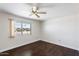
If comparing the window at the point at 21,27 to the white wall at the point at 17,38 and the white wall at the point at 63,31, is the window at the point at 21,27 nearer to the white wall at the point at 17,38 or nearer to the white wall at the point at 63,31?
the white wall at the point at 17,38

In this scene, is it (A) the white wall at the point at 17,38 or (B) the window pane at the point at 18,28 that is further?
(A) the white wall at the point at 17,38

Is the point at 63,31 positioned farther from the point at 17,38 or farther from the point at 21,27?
the point at 17,38

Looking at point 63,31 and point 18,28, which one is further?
point 63,31

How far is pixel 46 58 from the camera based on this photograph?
1.06 m

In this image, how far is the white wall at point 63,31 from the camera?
1436 millimetres

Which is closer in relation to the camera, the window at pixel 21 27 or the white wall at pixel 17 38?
the window at pixel 21 27

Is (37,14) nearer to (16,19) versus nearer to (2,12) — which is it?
(16,19)

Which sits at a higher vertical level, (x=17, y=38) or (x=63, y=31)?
(x=63, y=31)

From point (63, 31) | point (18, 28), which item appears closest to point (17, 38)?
point (18, 28)

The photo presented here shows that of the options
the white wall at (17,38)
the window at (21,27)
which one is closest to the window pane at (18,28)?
the window at (21,27)

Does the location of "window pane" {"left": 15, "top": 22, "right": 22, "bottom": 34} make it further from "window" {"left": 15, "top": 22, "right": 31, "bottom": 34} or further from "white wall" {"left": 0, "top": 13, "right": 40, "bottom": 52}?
"white wall" {"left": 0, "top": 13, "right": 40, "bottom": 52}

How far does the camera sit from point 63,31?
151cm

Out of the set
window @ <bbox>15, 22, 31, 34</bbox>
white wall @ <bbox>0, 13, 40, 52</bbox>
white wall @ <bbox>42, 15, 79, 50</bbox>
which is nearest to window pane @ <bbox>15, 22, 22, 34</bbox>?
window @ <bbox>15, 22, 31, 34</bbox>

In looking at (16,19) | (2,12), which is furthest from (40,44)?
(2,12)
